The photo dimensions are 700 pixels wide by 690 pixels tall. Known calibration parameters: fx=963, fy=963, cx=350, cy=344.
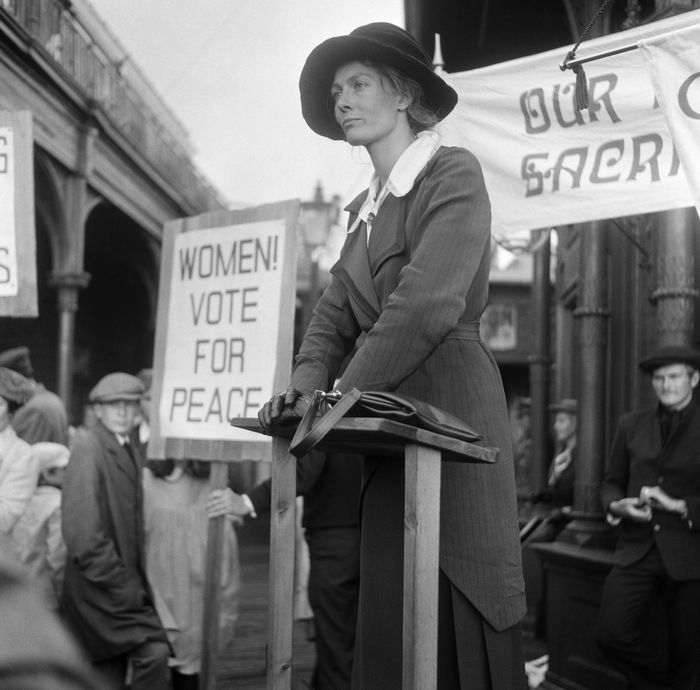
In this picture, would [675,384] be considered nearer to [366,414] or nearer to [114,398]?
[114,398]

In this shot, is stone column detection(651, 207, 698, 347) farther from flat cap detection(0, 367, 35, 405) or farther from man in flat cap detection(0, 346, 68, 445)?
man in flat cap detection(0, 346, 68, 445)

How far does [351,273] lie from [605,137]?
2058 millimetres

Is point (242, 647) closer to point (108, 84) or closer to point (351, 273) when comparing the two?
point (351, 273)

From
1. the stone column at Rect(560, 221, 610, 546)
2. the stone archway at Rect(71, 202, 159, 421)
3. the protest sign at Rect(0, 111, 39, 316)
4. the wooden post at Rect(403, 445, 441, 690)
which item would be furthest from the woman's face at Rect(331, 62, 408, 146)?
the stone archway at Rect(71, 202, 159, 421)

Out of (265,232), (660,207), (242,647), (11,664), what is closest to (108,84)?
(242,647)

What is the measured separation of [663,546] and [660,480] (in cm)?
31

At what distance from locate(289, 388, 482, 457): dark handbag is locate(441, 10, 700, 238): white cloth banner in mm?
2219

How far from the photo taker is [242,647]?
6871mm

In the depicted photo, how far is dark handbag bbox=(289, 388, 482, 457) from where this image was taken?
5.88 ft

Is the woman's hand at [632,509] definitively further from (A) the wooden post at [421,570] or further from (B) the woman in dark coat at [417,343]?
(A) the wooden post at [421,570]

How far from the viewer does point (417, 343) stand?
6.44ft

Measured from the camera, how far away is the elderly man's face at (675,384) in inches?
176

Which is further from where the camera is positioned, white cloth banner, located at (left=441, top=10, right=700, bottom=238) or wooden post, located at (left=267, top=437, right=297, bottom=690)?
white cloth banner, located at (left=441, top=10, right=700, bottom=238)

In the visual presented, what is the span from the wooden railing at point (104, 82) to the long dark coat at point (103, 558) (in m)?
5.61
